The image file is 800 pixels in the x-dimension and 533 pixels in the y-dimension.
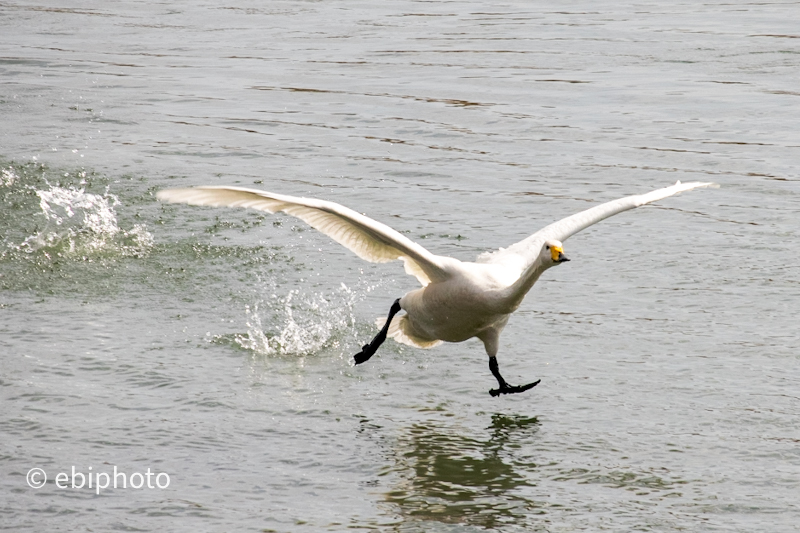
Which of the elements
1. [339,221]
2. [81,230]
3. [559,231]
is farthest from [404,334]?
[81,230]

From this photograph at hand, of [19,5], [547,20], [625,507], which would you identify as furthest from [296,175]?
[19,5]

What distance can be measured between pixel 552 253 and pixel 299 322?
2984 millimetres

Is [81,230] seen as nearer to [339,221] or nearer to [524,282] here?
[339,221]

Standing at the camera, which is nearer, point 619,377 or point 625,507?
point 625,507

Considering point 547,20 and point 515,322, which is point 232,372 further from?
point 547,20

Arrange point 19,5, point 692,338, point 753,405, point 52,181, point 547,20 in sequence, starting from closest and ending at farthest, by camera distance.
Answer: point 753,405 → point 692,338 → point 52,181 → point 547,20 → point 19,5

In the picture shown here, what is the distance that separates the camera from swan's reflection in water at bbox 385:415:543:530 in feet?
23.1

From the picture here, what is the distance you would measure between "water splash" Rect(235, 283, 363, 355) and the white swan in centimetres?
61

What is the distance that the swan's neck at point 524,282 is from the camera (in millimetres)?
7930

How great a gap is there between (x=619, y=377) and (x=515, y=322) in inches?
57.0

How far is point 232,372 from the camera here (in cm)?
899

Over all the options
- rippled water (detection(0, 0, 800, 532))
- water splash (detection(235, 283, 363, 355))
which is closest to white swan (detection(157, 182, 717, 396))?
rippled water (detection(0, 0, 800, 532))

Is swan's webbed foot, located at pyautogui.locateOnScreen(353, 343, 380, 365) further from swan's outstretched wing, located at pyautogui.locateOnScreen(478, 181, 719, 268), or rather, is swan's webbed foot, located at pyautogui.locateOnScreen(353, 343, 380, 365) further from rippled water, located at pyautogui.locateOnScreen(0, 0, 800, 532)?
swan's outstretched wing, located at pyautogui.locateOnScreen(478, 181, 719, 268)

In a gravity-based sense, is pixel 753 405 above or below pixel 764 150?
below
